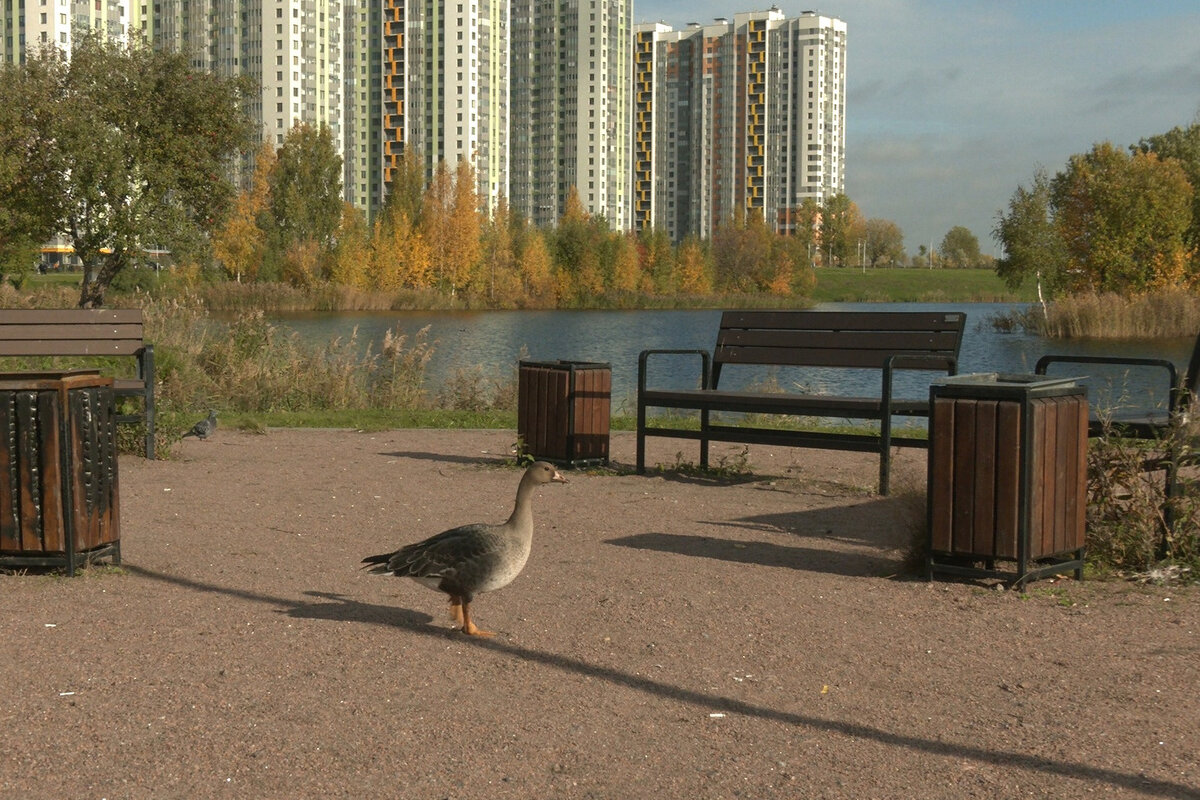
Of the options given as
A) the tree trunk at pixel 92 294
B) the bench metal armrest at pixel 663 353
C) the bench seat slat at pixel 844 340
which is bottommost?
the bench metal armrest at pixel 663 353

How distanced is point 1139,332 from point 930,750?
41146 millimetres

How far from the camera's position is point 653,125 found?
529 ft

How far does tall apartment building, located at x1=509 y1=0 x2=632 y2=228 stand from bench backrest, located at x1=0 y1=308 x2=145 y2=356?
131 m

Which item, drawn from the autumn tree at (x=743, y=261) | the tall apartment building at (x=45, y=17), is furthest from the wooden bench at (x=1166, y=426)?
the tall apartment building at (x=45, y=17)

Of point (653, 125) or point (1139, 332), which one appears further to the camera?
point (653, 125)

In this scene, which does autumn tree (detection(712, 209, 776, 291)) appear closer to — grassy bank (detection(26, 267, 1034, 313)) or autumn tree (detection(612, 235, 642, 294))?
grassy bank (detection(26, 267, 1034, 313))

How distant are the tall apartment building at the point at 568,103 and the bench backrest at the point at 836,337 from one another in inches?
5168

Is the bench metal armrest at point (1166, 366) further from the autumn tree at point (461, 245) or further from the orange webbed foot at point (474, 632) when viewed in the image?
the autumn tree at point (461, 245)

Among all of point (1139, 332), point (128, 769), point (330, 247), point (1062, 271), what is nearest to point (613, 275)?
point (330, 247)

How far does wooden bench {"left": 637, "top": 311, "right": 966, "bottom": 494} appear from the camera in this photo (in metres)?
9.54

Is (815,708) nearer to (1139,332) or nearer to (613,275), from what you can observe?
(1139,332)

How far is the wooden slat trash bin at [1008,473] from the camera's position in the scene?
620 cm

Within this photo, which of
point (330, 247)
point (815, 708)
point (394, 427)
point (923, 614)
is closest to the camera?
point (815, 708)

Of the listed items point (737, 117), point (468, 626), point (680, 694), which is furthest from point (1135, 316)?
point (737, 117)
